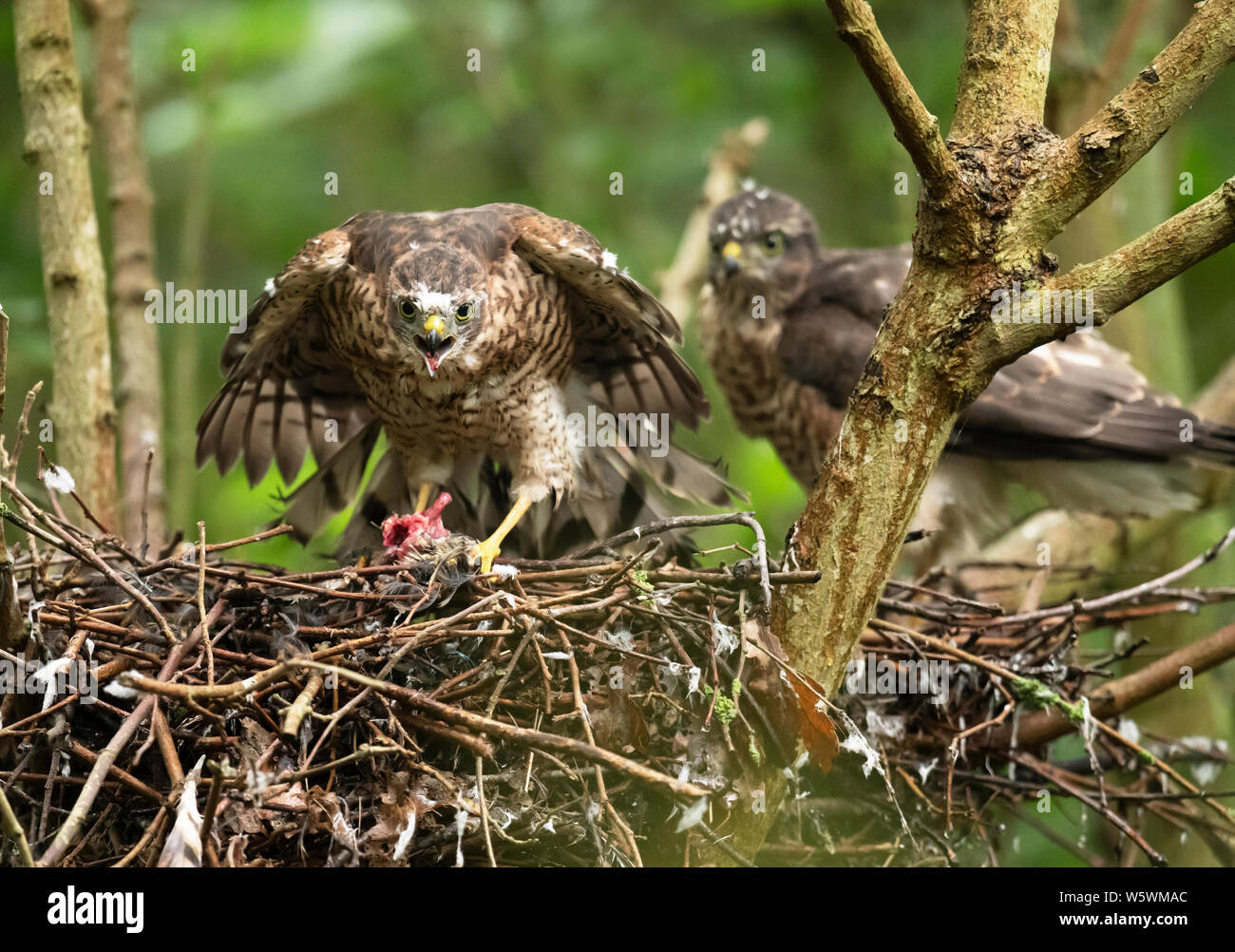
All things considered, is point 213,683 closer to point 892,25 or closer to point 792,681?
point 792,681

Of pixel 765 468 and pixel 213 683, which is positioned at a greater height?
pixel 765 468

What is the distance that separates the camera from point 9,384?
17.4ft

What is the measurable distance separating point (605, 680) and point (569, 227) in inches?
63.5

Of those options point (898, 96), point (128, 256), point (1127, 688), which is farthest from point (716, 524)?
point (128, 256)

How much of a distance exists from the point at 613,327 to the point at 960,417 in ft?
4.18

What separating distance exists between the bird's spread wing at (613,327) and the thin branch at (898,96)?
1344 mm

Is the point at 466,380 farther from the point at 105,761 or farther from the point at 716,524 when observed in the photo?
the point at 105,761

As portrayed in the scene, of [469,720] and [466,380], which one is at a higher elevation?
[466,380]

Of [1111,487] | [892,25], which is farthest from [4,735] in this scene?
[892,25]

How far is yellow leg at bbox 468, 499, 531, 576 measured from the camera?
353cm

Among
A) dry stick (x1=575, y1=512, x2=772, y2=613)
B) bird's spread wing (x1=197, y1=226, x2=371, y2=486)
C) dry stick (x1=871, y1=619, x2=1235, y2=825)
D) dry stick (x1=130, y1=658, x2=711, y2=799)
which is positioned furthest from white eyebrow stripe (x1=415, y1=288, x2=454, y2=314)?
dry stick (x1=871, y1=619, x2=1235, y2=825)

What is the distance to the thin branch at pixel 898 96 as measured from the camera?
2436 millimetres

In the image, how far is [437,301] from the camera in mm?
3652

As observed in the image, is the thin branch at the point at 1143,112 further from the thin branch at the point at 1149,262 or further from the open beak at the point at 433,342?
the open beak at the point at 433,342
